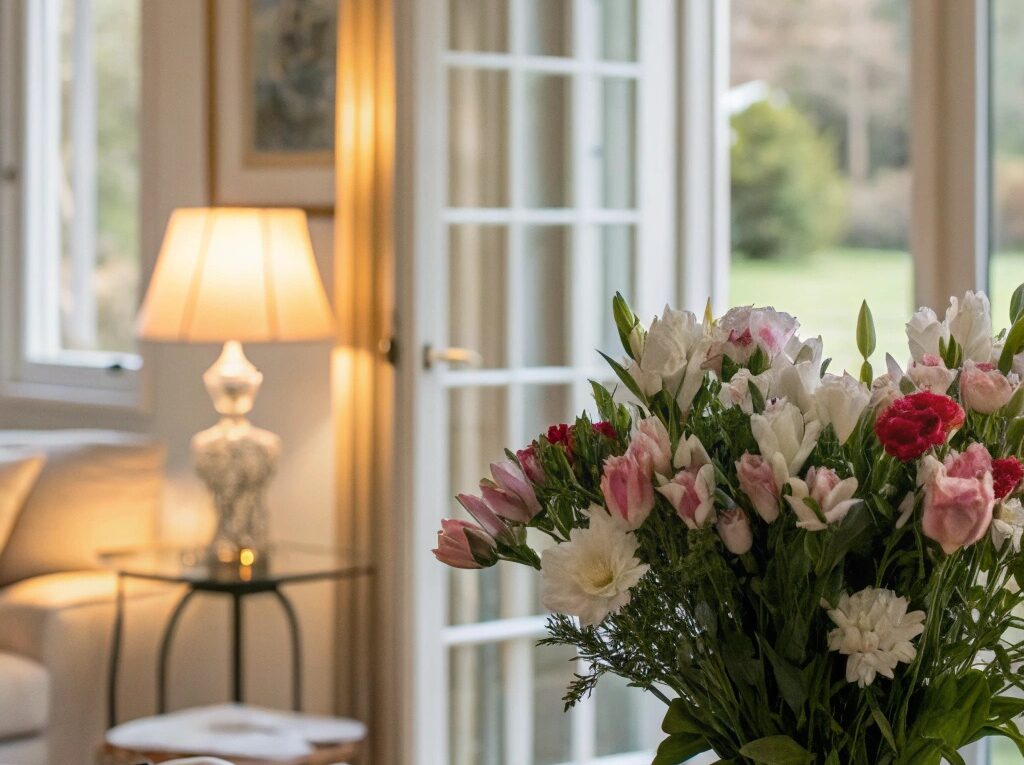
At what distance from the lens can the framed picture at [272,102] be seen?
381 cm

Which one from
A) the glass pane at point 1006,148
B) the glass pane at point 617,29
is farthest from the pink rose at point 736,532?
the glass pane at point 617,29

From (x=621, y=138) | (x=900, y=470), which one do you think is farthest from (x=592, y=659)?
(x=621, y=138)

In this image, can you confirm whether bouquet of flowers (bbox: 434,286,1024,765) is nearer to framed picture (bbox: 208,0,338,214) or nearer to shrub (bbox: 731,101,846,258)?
framed picture (bbox: 208,0,338,214)

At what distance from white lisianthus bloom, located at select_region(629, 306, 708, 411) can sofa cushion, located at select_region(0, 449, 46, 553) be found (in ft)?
9.48

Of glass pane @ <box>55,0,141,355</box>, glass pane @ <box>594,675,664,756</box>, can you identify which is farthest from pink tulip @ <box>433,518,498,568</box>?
glass pane @ <box>55,0,141,355</box>

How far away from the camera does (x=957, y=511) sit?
0.97 meters

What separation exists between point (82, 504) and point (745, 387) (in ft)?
9.76

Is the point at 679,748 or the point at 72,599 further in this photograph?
the point at 72,599

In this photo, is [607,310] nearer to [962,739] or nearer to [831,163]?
[962,739]

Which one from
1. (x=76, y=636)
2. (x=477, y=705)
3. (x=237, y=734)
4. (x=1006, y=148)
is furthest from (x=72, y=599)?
(x=1006, y=148)

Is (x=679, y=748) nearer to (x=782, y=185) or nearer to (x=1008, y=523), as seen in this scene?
(x=1008, y=523)

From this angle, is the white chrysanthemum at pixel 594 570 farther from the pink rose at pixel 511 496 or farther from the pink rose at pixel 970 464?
the pink rose at pixel 970 464

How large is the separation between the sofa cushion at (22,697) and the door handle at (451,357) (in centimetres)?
109

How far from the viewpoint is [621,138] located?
3662 mm
